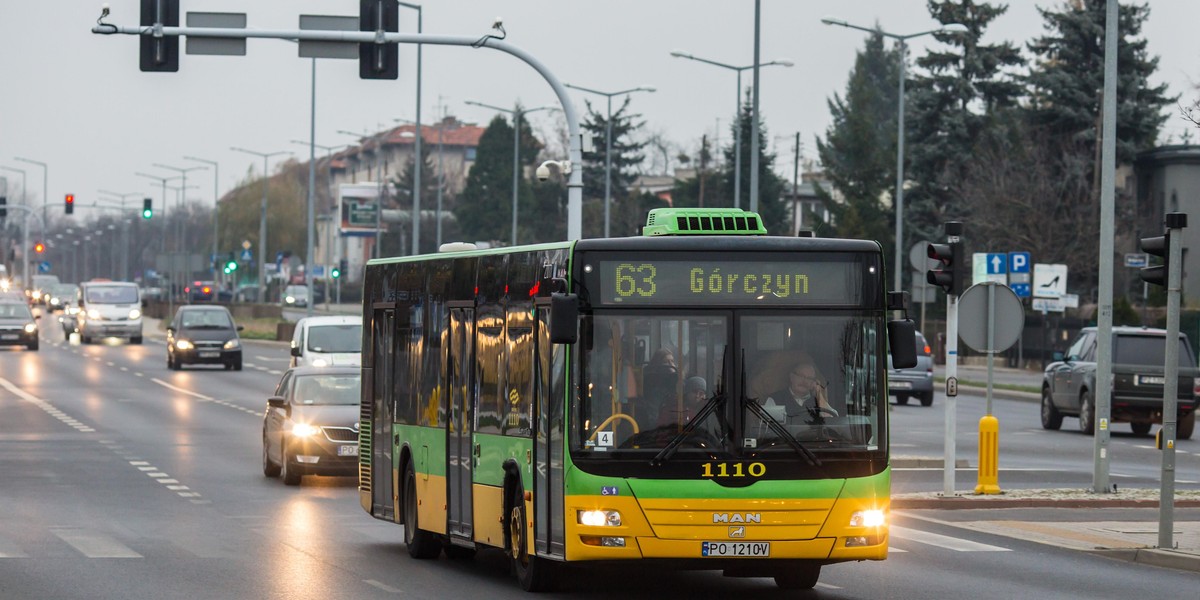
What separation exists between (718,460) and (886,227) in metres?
78.0

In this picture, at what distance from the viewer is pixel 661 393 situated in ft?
41.3

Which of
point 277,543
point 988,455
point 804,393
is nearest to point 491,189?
point 988,455

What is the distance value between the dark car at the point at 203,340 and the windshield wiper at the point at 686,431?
1757 inches

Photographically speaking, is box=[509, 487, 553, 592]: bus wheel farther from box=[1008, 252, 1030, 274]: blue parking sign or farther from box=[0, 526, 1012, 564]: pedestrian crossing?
box=[1008, 252, 1030, 274]: blue parking sign

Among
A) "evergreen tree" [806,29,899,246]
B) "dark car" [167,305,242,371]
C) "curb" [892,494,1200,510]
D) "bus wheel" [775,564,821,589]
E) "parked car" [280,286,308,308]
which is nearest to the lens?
"bus wheel" [775,564,821,589]

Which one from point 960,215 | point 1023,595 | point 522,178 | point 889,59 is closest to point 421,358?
point 1023,595

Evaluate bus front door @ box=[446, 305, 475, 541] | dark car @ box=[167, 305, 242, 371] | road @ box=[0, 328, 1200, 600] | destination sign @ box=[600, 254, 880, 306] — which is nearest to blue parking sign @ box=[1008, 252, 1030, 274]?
road @ box=[0, 328, 1200, 600]

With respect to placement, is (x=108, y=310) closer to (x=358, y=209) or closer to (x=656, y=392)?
(x=656, y=392)

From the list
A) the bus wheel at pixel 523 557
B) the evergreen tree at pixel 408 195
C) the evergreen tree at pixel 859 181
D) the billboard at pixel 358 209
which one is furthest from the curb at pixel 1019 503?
the billboard at pixel 358 209

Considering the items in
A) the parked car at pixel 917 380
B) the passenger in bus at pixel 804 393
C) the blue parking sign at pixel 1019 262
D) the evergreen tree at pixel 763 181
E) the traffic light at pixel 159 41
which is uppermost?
the evergreen tree at pixel 763 181

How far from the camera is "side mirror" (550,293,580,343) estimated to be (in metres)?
12.2

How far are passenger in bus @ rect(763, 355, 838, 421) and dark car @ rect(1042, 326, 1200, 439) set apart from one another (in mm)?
22049

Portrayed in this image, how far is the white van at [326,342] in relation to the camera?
38.3m

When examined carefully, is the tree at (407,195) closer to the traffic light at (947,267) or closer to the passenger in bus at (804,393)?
the traffic light at (947,267)
